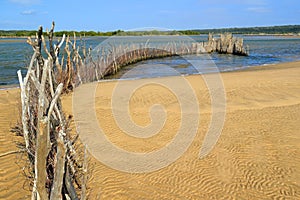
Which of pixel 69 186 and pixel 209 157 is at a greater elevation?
pixel 69 186

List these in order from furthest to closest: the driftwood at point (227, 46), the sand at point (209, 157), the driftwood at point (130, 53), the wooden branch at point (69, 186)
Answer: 1. the driftwood at point (227, 46)
2. the driftwood at point (130, 53)
3. the sand at point (209, 157)
4. the wooden branch at point (69, 186)

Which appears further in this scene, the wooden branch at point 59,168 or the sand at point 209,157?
the sand at point 209,157

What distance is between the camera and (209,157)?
5773 mm

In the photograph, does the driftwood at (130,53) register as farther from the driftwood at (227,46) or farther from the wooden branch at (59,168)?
the wooden branch at (59,168)

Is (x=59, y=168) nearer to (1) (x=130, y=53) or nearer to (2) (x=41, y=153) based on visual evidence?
(2) (x=41, y=153)

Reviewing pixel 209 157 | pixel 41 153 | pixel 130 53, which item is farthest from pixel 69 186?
pixel 130 53

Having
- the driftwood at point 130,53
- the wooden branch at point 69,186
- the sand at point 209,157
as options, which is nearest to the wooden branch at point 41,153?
the wooden branch at point 69,186

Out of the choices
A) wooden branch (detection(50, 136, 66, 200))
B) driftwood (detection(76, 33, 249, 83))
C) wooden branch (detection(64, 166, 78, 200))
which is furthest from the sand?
driftwood (detection(76, 33, 249, 83))

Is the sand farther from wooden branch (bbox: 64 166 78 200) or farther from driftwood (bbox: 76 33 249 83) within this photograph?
driftwood (bbox: 76 33 249 83)

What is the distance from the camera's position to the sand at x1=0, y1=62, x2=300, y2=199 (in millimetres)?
4594

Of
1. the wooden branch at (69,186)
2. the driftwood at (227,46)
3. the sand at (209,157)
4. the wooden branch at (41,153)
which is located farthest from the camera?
the driftwood at (227,46)

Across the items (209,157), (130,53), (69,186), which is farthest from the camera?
(130,53)

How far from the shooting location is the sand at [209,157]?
4.59 metres

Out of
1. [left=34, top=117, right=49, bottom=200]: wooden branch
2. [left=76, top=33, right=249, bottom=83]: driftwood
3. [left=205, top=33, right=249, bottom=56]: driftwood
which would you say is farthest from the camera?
[left=205, top=33, right=249, bottom=56]: driftwood
